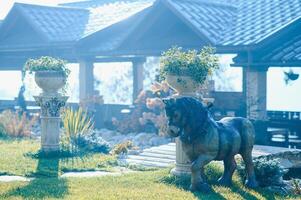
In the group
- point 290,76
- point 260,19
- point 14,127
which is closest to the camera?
point 290,76

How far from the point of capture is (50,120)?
13211 mm

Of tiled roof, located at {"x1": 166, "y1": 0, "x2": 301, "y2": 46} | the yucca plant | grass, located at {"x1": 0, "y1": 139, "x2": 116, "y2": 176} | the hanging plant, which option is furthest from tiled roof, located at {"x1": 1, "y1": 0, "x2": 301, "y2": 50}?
grass, located at {"x1": 0, "y1": 139, "x2": 116, "y2": 176}

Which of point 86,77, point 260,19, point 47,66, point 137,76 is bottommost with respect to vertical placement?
point 47,66

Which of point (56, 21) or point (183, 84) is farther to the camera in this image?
point (56, 21)

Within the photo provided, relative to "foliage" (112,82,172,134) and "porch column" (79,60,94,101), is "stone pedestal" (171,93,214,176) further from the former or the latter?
"porch column" (79,60,94,101)

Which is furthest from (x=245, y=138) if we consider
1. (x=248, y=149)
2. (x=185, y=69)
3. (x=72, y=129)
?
(x=72, y=129)

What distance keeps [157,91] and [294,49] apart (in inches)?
173

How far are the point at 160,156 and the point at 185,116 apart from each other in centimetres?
456

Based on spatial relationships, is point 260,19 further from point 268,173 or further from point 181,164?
point 181,164

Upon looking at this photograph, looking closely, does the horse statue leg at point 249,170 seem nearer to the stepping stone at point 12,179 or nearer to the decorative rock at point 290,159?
the decorative rock at point 290,159

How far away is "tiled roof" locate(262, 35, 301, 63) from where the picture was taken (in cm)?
1567

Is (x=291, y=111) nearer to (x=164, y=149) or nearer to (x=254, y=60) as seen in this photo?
(x=254, y=60)

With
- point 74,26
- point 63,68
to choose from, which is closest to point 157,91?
point 63,68

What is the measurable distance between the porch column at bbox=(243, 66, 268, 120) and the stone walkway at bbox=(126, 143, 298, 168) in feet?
11.6
